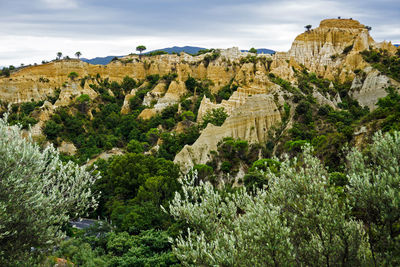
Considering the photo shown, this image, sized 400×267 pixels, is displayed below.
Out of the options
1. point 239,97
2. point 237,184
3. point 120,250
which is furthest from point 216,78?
point 120,250

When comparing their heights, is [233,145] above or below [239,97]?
below

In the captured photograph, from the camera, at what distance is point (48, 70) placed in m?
78.6

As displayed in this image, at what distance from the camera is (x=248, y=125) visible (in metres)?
44.1

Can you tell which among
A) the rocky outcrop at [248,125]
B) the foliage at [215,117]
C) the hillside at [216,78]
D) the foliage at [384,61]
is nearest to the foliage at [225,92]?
the hillside at [216,78]

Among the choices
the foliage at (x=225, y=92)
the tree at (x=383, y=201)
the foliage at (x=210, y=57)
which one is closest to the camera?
the tree at (x=383, y=201)

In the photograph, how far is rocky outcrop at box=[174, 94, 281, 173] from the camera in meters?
42.6

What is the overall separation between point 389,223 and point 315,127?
1338 inches

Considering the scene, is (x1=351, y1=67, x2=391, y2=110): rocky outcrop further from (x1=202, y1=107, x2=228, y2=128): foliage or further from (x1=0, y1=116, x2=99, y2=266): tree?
(x1=0, y1=116, x2=99, y2=266): tree

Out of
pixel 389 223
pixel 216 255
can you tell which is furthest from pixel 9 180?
pixel 389 223

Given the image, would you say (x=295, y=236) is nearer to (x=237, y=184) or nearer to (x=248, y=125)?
(x=237, y=184)

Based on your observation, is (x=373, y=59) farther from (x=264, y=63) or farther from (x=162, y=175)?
(x=162, y=175)

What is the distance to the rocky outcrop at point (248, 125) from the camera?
4262 cm

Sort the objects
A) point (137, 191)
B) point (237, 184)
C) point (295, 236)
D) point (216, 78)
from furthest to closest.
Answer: point (216, 78) < point (237, 184) < point (137, 191) < point (295, 236)

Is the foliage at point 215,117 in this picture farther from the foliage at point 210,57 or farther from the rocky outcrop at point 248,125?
the foliage at point 210,57
